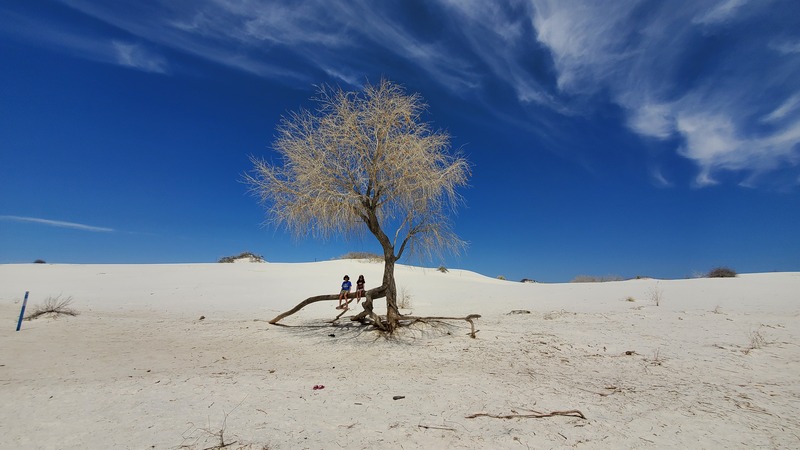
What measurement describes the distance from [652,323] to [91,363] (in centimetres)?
1273

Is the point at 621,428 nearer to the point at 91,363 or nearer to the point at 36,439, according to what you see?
the point at 36,439

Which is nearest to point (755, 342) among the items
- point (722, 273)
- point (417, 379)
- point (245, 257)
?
point (417, 379)

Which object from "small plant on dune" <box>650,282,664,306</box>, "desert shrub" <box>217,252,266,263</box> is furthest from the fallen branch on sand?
"desert shrub" <box>217,252,266,263</box>

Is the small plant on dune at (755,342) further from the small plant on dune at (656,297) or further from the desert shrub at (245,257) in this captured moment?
the desert shrub at (245,257)

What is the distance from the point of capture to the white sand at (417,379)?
13.4 ft

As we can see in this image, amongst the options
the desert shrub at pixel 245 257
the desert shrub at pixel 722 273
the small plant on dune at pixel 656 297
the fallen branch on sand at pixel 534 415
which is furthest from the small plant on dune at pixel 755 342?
the desert shrub at pixel 245 257

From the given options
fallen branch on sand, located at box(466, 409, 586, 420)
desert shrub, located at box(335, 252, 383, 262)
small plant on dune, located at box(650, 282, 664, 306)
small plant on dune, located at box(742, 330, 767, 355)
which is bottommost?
fallen branch on sand, located at box(466, 409, 586, 420)

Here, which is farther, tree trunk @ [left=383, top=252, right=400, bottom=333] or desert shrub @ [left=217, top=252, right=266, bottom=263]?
desert shrub @ [left=217, top=252, right=266, bottom=263]

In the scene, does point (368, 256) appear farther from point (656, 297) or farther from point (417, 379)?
point (417, 379)

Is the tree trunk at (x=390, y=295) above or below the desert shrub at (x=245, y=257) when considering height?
below

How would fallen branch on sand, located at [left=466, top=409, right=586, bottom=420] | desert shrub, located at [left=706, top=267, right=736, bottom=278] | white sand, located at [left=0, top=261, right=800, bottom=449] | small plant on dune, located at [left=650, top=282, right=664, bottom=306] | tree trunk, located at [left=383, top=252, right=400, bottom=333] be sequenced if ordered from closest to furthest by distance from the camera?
white sand, located at [left=0, top=261, right=800, bottom=449] → fallen branch on sand, located at [left=466, top=409, right=586, bottom=420] → tree trunk, located at [left=383, top=252, right=400, bottom=333] → small plant on dune, located at [left=650, top=282, right=664, bottom=306] → desert shrub, located at [left=706, top=267, right=736, bottom=278]

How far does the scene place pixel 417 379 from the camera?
20.4 ft

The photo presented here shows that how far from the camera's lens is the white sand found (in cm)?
409

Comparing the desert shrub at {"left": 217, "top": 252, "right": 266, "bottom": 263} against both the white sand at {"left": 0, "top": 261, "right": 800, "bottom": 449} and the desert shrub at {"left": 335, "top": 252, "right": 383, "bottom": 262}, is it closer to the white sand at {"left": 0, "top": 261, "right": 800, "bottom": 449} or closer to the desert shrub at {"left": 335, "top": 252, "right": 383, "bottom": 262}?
the desert shrub at {"left": 335, "top": 252, "right": 383, "bottom": 262}
